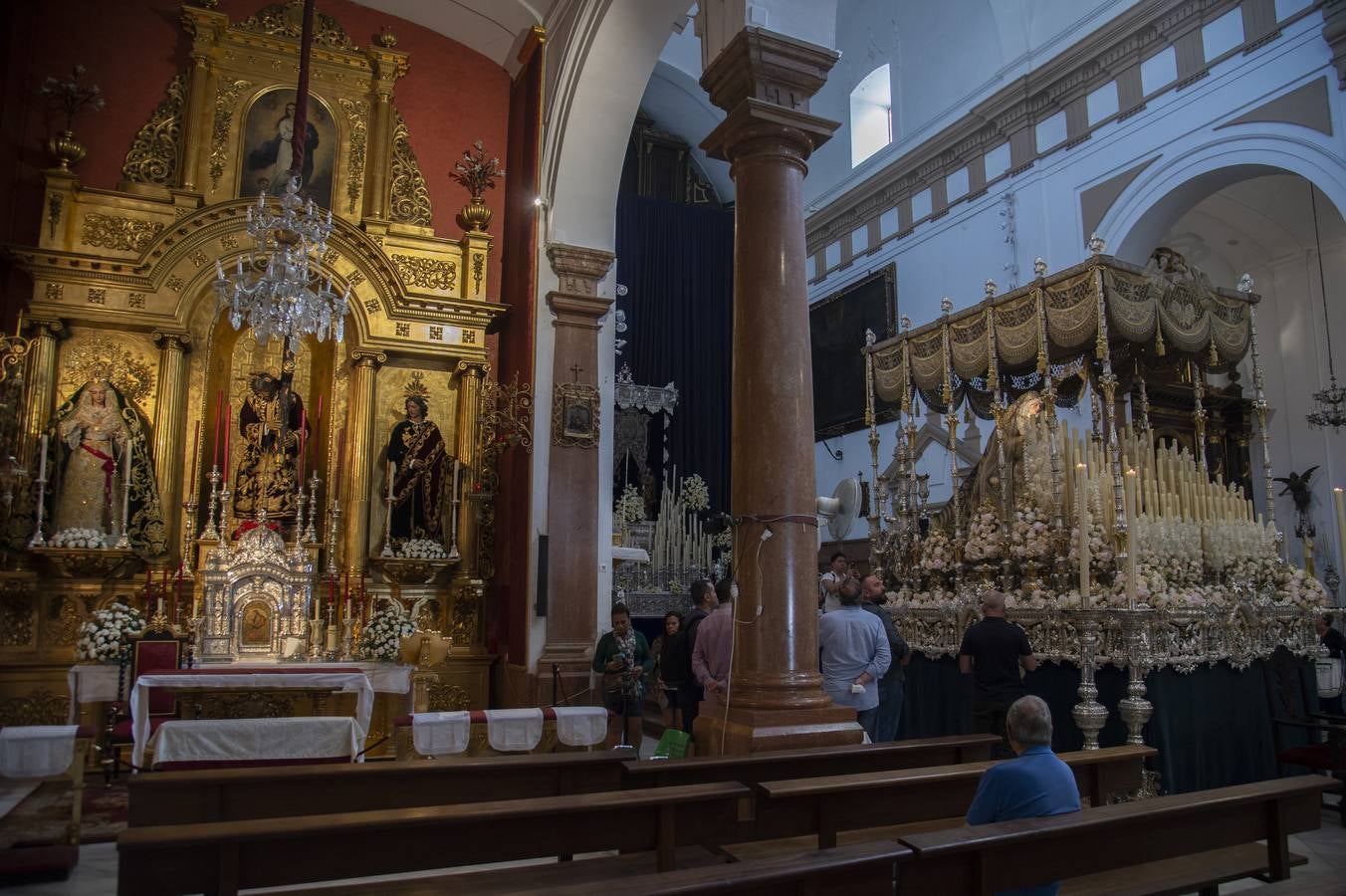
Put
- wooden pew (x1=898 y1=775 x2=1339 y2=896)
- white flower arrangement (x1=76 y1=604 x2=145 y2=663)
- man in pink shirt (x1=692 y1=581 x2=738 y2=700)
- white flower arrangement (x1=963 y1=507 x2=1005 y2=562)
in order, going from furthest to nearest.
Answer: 1. white flower arrangement (x1=963 y1=507 x2=1005 y2=562)
2. white flower arrangement (x1=76 y1=604 x2=145 y2=663)
3. man in pink shirt (x1=692 y1=581 x2=738 y2=700)
4. wooden pew (x1=898 y1=775 x2=1339 y2=896)

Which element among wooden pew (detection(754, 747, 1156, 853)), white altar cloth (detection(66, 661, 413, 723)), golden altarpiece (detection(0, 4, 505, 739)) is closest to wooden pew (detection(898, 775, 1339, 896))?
wooden pew (detection(754, 747, 1156, 853))

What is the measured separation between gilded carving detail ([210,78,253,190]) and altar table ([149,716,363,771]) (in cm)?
582

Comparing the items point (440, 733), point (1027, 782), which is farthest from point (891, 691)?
point (1027, 782)

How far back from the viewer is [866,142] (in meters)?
17.0

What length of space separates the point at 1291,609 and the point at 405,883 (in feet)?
23.7

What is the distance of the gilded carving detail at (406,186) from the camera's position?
10234 mm

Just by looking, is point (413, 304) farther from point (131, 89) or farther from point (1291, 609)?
point (1291, 609)

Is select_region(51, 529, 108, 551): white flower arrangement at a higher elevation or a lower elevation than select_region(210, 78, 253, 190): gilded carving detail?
lower

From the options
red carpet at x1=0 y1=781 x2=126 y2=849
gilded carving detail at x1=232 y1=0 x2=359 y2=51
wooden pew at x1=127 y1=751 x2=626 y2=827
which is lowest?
red carpet at x1=0 y1=781 x2=126 y2=849

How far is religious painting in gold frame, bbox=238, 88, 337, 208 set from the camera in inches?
381

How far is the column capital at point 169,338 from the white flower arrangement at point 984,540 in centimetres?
725

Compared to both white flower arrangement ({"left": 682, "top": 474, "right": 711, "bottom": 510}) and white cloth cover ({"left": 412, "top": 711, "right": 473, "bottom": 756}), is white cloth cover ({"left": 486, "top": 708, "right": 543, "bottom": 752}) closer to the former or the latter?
white cloth cover ({"left": 412, "top": 711, "right": 473, "bottom": 756})

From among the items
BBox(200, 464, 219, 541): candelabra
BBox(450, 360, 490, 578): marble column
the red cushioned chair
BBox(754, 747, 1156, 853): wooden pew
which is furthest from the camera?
BBox(450, 360, 490, 578): marble column

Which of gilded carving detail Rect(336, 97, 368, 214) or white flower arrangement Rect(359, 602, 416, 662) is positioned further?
gilded carving detail Rect(336, 97, 368, 214)
